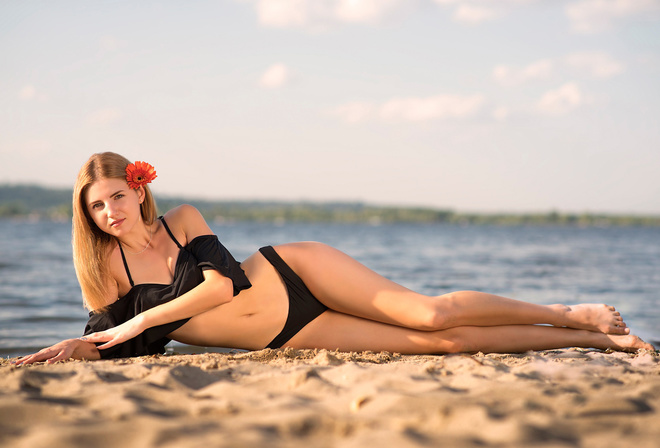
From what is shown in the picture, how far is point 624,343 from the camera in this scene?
4.02m

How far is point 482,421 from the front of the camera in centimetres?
195

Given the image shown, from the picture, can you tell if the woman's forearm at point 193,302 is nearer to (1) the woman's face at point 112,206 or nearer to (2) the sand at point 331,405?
(2) the sand at point 331,405

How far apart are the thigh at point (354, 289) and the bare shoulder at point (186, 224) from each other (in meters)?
0.58

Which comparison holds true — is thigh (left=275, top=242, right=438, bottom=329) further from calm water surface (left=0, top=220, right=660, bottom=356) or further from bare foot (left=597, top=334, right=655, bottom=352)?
calm water surface (left=0, top=220, right=660, bottom=356)

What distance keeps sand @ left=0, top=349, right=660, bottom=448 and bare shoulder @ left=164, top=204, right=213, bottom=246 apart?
107 centimetres

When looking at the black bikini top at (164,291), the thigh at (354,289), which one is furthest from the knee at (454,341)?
the black bikini top at (164,291)

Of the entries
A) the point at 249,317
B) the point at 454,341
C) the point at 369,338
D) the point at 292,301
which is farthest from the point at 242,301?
the point at 454,341

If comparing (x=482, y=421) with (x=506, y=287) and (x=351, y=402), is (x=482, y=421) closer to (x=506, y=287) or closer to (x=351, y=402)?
(x=351, y=402)

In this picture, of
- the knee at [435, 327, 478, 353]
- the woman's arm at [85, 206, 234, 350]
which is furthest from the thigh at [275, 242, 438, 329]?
the woman's arm at [85, 206, 234, 350]

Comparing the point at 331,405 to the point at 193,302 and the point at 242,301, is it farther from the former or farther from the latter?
the point at 242,301

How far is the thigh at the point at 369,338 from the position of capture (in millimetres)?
3928

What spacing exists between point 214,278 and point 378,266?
35.7 ft

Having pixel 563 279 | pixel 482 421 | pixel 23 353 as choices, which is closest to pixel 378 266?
pixel 563 279

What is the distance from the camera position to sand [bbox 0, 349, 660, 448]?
Answer: 1859 millimetres
